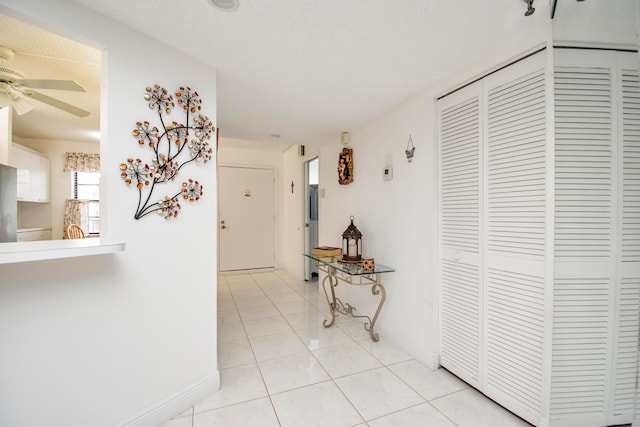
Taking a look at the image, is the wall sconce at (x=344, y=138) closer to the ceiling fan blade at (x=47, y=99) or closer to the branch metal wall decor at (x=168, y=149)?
the branch metal wall decor at (x=168, y=149)

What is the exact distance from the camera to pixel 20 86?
2006 mm

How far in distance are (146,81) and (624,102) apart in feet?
8.38

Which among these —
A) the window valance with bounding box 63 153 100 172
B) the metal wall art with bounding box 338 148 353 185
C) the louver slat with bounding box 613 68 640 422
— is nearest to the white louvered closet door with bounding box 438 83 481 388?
the louver slat with bounding box 613 68 640 422

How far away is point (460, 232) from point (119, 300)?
2120 mm

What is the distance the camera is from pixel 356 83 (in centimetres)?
197

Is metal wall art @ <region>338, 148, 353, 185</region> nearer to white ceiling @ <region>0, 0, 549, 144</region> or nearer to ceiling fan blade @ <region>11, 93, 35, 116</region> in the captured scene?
white ceiling @ <region>0, 0, 549, 144</region>

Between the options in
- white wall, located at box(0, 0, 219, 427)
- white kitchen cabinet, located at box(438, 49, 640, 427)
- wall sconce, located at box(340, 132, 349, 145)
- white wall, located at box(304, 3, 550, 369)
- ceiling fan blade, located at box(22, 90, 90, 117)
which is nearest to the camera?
white wall, located at box(0, 0, 219, 427)

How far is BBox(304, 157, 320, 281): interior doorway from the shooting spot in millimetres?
4551

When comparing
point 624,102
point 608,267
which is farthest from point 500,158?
point 608,267

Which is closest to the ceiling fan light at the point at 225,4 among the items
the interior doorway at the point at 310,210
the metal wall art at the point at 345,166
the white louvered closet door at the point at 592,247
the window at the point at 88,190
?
the white louvered closet door at the point at 592,247

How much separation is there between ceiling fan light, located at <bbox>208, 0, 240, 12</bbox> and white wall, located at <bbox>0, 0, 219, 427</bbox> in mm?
516

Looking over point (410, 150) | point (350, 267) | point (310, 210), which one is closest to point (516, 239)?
point (410, 150)

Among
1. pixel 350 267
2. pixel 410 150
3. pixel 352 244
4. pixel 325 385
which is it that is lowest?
pixel 325 385

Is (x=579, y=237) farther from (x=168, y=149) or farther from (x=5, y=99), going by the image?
(x=5, y=99)
